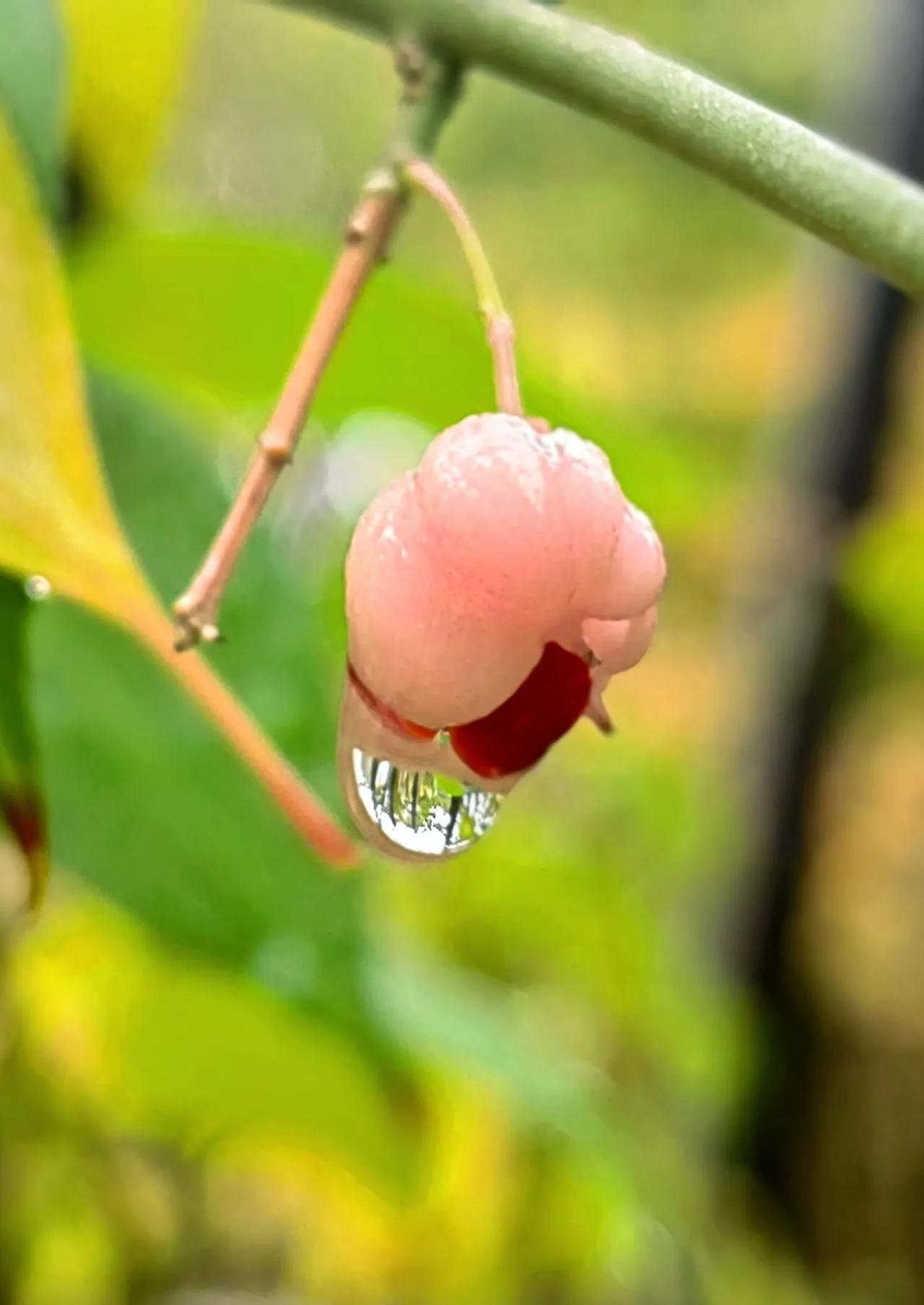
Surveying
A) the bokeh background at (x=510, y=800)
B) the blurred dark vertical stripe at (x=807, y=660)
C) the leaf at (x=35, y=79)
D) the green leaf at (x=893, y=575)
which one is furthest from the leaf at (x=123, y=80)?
the blurred dark vertical stripe at (x=807, y=660)

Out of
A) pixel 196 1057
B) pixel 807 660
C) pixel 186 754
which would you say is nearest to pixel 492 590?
pixel 186 754

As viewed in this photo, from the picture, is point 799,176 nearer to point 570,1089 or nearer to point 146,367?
point 146,367

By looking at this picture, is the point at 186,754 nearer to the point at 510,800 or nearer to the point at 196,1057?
the point at 196,1057

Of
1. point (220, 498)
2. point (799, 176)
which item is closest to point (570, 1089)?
point (220, 498)

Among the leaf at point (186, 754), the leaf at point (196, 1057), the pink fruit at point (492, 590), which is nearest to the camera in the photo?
the pink fruit at point (492, 590)

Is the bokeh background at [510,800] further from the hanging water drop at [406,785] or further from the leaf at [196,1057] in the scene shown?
the hanging water drop at [406,785]
